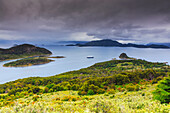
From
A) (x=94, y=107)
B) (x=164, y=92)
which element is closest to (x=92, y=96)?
(x=164, y=92)

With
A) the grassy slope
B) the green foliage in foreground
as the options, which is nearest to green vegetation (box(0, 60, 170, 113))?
the grassy slope

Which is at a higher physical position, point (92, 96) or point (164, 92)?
point (164, 92)

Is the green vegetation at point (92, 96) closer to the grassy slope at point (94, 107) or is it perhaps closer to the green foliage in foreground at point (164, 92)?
the grassy slope at point (94, 107)

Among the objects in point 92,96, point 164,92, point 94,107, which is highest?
point 94,107

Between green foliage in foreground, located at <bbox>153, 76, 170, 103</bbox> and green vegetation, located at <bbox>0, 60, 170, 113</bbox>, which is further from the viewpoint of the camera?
green foliage in foreground, located at <bbox>153, 76, 170, 103</bbox>

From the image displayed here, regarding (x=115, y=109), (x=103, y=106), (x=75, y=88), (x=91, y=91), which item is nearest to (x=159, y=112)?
(x=115, y=109)

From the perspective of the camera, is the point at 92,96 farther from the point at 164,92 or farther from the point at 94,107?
the point at 94,107

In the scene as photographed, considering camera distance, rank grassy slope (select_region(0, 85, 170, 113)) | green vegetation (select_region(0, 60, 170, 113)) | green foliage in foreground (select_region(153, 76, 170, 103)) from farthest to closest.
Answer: green foliage in foreground (select_region(153, 76, 170, 103)), green vegetation (select_region(0, 60, 170, 113)), grassy slope (select_region(0, 85, 170, 113))

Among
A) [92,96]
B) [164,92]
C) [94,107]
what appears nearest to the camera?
[94,107]

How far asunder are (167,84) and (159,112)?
804 cm

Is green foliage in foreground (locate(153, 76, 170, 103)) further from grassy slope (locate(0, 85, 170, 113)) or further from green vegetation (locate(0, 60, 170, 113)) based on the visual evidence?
grassy slope (locate(0, 85, 170, 113))

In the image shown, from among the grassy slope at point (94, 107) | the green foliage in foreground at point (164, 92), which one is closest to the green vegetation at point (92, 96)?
the grassy slope at point (94, 107)

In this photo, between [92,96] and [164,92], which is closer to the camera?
[164,92]

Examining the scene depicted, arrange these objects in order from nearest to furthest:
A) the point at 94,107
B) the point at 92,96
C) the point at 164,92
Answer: the point at 94,107 → the point at 164,92 → the point at 92,96
